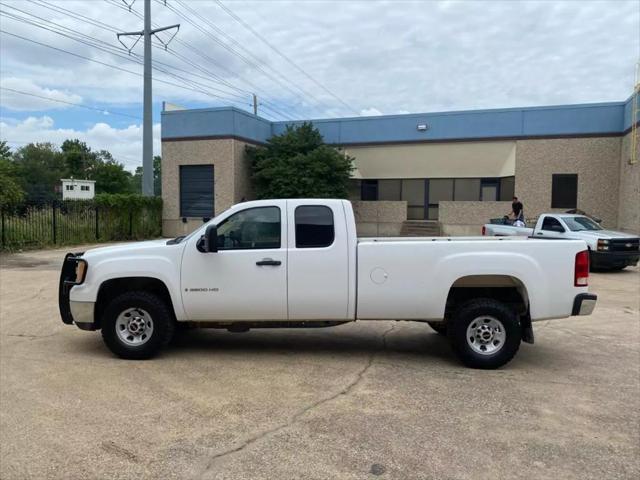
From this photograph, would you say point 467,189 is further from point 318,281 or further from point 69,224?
point 318,281

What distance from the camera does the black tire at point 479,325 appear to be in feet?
19.7

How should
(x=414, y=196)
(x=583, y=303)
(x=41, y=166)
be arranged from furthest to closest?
(x=41, y=166) < (x=414, y=196) < (x=583, y=303)

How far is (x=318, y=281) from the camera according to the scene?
242 inches

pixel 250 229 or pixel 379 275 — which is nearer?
pixel 379 275

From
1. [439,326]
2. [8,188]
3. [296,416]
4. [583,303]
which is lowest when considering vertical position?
[296,416]

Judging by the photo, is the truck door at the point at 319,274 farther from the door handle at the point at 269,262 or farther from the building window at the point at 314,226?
the door handle at the point at 269,262

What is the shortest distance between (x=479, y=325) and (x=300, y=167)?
2204 cm

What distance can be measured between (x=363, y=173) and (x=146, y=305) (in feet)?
84.9

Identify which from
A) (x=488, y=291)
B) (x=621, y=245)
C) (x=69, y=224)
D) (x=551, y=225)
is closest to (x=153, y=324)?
(x=488, y=291)

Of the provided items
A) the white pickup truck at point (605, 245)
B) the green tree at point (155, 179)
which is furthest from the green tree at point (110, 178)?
the white pickup truck at point (605, 245)

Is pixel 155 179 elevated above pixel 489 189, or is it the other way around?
pixel 155 179

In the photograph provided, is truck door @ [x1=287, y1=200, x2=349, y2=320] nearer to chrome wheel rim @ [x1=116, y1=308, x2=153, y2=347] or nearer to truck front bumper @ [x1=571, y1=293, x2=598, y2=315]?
chrome wheel rim @ [x1=116, y1=308, x2=153, y2=347]

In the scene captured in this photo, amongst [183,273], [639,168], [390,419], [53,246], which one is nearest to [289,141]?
[53,246]

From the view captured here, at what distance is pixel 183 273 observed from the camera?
6.26 meters
